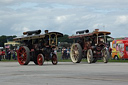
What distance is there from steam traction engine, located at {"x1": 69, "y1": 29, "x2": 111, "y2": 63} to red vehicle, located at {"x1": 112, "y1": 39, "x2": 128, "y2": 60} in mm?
15565

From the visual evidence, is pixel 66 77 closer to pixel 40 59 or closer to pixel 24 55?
pixel 40 59

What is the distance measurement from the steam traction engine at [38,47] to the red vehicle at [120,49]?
20511mm

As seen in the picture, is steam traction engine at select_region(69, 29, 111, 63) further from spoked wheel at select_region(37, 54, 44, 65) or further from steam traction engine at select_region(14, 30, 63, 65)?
spoked wheel at select_region(37, 54, 44, 65)

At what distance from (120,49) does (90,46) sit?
1768cm

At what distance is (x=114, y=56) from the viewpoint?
5019 centimetres

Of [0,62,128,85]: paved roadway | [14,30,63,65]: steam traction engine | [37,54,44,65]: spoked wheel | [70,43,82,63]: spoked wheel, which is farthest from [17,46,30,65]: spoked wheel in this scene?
[0,62,128,85]: paved roadway

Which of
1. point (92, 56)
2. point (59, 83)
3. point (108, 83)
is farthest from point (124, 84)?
point (92, 56)

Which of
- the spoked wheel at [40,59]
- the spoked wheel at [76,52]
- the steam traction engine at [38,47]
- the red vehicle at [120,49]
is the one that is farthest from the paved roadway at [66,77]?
the red vehicle at [120,49]

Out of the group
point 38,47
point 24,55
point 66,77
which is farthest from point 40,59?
point 66,77

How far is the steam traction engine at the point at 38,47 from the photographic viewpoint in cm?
2905

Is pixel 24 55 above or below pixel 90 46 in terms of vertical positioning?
below

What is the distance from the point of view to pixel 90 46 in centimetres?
3266

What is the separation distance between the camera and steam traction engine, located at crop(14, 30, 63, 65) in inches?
1144

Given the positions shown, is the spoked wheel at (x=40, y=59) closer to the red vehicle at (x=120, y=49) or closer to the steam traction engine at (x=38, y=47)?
the steam traction engine at (x=38, y=47)
